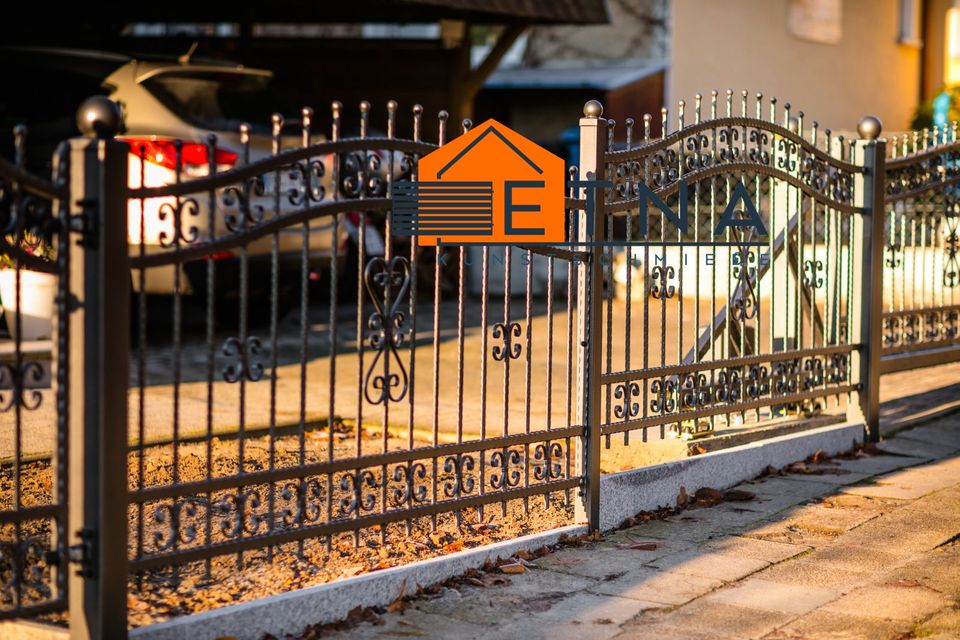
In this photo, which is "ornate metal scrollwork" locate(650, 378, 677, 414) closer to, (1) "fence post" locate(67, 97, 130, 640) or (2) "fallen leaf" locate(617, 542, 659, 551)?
(2) "fallen leaf" locate(617, 542, 659, 551)

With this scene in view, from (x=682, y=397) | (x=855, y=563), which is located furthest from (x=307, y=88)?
(x=855, y=563)

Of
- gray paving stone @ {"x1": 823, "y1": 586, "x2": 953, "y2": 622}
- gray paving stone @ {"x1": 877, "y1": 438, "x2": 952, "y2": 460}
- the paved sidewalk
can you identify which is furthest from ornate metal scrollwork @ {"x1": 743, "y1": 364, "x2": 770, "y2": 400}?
gray paving stone @ {"x1": 823, "y1": 586, "x2": 953, "y2": 622}

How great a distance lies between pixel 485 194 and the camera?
251 inches

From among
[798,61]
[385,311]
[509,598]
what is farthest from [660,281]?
[798,61]

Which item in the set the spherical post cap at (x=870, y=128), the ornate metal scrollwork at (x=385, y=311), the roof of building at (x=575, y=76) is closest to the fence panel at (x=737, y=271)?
the spherical post cap at (x=870, y=128)

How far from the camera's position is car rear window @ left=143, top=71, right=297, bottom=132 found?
9.89 meters

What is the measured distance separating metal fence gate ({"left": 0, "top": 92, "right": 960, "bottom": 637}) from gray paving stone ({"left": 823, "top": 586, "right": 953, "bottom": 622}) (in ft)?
4.10

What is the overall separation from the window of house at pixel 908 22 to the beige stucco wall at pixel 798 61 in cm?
18

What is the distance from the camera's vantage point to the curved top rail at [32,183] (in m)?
3.74

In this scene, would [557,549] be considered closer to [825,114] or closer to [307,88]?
[307,88]

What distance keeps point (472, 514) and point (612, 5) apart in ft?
43.1

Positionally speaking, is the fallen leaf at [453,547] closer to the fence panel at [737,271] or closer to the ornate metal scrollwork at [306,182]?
the fence panel at [737,271]

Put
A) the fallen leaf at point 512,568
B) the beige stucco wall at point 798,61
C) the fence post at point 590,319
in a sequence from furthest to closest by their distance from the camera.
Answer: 1. the beige stucco wall at point 798,61
2. the fence post at point 590,319
3. the fallen leaf at point 512,568

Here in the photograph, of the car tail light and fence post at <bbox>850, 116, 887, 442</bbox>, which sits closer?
fence post at <bbox>850, 116, 887, 442</bbox>
